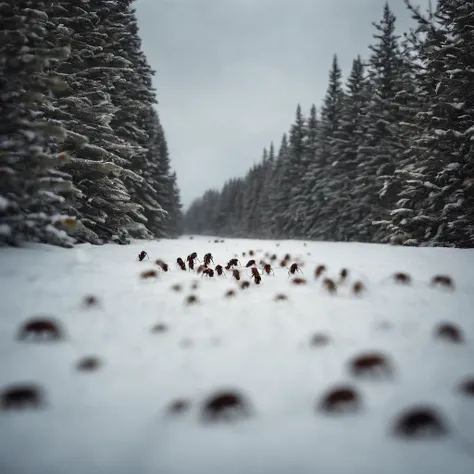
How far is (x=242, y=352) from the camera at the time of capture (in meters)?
1.93

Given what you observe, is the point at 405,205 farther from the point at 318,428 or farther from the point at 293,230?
the point at 293,230

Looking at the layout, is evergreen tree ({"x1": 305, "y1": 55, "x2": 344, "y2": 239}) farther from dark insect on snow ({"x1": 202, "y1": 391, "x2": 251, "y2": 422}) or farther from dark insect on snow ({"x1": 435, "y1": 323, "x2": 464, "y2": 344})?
dark insect on snow ({"x1": 202, "y1": 391, "x2": 251, "y2": 422})

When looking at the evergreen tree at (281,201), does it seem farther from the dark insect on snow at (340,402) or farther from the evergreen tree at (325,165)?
the dark insect on snow at (340,402)

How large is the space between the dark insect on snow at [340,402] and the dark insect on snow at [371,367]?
25cm

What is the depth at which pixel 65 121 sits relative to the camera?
6953mm

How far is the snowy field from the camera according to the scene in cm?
122

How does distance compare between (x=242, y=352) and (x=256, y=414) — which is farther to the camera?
(x=242, y=352)

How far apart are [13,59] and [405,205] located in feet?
36.9

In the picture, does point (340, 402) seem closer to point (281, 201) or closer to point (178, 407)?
point (178, 407)

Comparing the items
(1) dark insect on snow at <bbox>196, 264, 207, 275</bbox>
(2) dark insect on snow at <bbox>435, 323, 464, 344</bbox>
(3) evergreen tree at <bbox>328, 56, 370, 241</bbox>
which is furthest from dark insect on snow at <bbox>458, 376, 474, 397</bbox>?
(3) evergreen tree at <bbox>328, 56, 370, 241</bbox>

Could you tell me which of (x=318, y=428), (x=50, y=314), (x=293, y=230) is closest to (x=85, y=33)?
(x=50, y=314)

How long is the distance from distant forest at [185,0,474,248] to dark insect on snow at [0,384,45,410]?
893 centimetres

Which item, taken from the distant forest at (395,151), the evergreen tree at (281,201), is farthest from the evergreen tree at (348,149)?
the evergreen tree at (281,201)

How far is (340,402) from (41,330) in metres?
1.89
